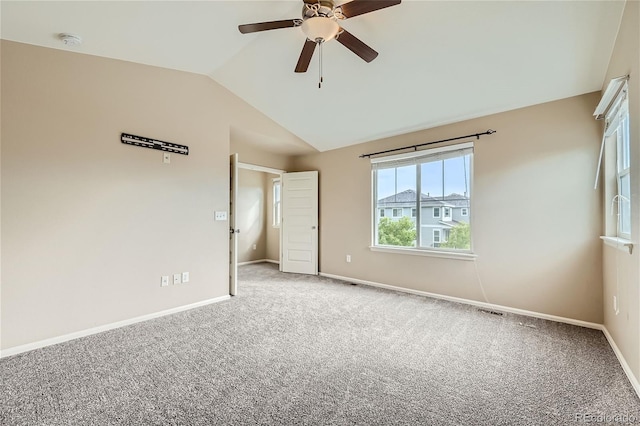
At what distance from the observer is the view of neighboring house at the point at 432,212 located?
3707mm

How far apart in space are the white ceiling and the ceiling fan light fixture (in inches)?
21.0

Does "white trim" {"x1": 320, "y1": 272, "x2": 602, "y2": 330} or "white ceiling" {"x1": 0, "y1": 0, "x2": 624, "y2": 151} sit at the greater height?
"white ceiling" {"x1": 0, "y1": 0, "x2": 624, "y2": 151}

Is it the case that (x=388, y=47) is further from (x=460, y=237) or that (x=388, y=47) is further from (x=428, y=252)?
(x=428, y=252)

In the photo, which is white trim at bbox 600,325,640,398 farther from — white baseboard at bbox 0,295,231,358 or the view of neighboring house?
white baseboard at bbox 0,295,231,358

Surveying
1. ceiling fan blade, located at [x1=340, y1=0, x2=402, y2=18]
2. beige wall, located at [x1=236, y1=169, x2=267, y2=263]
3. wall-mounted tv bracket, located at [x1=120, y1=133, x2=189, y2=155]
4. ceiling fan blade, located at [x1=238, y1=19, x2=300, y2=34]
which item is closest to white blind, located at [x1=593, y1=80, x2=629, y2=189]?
ceiling fan blade, located at [x1=340, y1=0, x2=402, y2=18]

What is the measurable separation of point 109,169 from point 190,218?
977 millimetres

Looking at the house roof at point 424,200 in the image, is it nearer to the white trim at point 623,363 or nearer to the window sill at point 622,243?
the window sill at point 622,243

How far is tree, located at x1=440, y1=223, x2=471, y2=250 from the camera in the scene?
3637 millimetres

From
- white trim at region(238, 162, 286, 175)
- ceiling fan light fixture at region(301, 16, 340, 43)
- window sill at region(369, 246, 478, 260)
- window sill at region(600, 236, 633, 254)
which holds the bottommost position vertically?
window sill at region(369, 246, 478, 260)

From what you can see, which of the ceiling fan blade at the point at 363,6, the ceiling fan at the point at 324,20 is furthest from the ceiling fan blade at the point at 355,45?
the ceiling fan blade at the point at 363,6

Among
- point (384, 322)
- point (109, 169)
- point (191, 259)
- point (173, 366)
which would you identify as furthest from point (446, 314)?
point (109, 169)

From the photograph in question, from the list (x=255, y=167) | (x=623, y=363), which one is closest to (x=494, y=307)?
(x=623, y=363)

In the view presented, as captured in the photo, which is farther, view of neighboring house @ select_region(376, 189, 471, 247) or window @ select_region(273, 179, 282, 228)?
window @ select_region(273, 179, 282, 228)

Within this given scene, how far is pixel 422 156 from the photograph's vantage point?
4.02 metres
